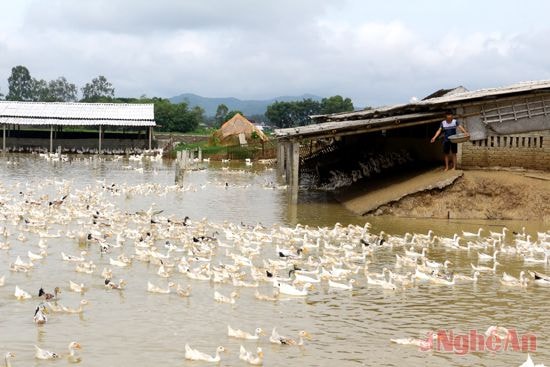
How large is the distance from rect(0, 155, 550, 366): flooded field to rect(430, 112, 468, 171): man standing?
2.87 meters

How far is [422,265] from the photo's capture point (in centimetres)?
1734

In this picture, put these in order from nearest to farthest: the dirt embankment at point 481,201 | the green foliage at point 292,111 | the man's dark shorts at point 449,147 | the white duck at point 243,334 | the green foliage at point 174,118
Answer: the white duck at point 243,334 → the dirt embankment at point 481,201 → the man's dark shorts at point 449,147 → the green foliage at point 174,118 → the green foliage at point 292,111

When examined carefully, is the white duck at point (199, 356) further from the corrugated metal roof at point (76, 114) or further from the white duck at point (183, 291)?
the corrugated metal roof at point (76, 114)

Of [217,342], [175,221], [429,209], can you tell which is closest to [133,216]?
[175,221]

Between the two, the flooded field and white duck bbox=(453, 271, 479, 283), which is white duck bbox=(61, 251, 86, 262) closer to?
the flooded field

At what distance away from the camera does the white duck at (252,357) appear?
11008 millimetres

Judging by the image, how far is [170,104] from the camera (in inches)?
3634

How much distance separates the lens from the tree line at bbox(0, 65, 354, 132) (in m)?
89.8

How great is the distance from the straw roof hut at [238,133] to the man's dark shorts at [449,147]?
39.2m

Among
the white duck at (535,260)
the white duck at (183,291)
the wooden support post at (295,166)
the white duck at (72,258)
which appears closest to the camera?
the white duck at (183,291)

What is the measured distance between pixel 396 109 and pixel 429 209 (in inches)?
196

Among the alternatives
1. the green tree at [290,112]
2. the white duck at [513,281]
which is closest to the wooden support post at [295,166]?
the white duck at [513,281]

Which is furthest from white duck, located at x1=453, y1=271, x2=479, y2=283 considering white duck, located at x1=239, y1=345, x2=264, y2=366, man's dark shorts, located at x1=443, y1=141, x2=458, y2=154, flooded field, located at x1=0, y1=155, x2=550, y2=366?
man's dark shorts, located at x1=443, y1=141, x2=458, y2=154

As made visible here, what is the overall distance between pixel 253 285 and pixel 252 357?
455cm
